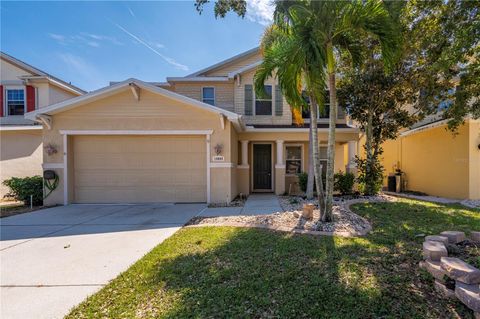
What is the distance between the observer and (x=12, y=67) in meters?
14.2

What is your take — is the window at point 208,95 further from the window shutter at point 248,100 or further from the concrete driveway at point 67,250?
the concrete driveway at point 67,250

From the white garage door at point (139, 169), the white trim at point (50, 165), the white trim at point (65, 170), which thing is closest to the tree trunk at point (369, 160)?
the white garage door at point (139, 169)

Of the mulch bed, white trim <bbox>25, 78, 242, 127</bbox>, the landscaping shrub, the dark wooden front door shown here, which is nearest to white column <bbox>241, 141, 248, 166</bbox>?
the dark wooden front door

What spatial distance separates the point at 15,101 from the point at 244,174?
13452 mm

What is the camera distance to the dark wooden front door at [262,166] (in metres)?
13.2

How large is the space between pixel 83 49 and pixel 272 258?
1602cm

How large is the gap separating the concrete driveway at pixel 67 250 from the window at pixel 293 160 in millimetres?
6077

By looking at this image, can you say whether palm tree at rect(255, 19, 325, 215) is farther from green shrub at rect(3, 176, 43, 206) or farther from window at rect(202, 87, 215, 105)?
green shrub at rect(3, 176, 43, 206)

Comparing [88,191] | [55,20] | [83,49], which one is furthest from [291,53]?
[83,49]

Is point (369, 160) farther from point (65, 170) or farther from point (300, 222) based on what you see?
point (65, 170)

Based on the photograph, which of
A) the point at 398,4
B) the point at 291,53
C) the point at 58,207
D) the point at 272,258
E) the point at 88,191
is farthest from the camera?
the point at 88,191

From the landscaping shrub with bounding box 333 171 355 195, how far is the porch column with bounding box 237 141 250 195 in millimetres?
3941

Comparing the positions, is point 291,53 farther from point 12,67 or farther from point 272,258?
point 12,67

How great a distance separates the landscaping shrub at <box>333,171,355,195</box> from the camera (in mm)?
10742
